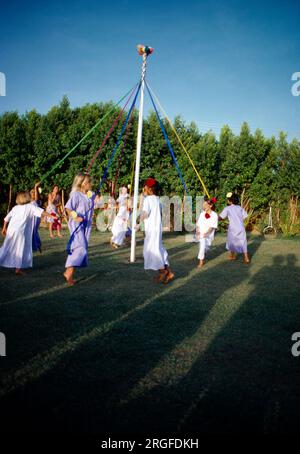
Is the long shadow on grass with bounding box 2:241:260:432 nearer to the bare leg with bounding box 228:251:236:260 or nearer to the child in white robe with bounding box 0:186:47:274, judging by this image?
the child in white robe with bounding box 0:186:47:274

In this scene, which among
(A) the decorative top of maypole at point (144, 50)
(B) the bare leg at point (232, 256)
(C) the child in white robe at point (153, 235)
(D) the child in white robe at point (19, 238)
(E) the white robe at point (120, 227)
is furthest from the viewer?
(E) the white robe at point (120, 227)

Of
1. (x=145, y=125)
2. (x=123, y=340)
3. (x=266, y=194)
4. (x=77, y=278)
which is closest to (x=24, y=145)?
(x=145, y=125)

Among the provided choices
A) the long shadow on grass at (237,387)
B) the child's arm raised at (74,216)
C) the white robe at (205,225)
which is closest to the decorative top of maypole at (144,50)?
the white robe at (205,225)

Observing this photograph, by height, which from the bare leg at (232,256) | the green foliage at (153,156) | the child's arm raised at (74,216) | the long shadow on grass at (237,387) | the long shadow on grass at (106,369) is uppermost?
the green foliage at (153,156)

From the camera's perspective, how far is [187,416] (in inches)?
90.8

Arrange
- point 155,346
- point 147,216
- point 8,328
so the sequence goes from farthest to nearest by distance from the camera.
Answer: point 147,216 → point 8,328 → point 155,346

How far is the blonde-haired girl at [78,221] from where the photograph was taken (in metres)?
5.83

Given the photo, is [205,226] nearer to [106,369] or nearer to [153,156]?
[106,369]

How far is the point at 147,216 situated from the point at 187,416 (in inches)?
169

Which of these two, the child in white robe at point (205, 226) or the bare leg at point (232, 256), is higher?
the child in white robe at point (205, 226)

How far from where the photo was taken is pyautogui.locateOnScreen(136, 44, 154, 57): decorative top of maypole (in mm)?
7887

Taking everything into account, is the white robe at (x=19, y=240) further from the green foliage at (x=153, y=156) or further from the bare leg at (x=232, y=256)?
the green foliage at (x=153, y=156)

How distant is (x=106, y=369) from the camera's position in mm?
2912
